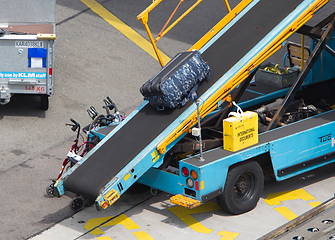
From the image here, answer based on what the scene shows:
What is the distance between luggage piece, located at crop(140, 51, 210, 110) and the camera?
24.5 feet

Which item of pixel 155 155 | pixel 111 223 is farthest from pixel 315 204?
pixel 111 223

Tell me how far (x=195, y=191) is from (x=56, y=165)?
3416mm

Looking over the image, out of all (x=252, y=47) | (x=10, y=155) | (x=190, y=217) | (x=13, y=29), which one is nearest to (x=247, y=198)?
(x=190, y=217)

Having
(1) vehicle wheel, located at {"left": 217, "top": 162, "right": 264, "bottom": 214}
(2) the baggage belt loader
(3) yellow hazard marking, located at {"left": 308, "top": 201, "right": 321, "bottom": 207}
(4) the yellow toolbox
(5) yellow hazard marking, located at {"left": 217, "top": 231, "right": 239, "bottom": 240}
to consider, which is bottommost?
(5) yellow hazard marking, located at {"left": 217, "top": 231, "right": 239, "bottom": 240}

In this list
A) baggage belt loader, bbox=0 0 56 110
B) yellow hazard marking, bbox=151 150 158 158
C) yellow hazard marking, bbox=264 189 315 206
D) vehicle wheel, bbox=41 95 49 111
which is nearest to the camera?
yellow hazard marking, bbox=151 150 158 158

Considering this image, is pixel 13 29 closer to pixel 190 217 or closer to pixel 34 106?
pixel 34 106

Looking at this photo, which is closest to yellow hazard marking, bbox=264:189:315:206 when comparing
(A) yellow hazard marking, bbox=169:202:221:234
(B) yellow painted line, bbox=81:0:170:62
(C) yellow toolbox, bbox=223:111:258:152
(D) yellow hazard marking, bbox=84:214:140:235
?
(A) yellow hazard marking, bbox=169:202:221:234

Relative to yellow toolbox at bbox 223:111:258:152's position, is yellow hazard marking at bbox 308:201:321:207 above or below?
below

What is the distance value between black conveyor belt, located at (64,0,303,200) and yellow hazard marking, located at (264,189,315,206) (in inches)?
82.0

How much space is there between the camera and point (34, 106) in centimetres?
1198

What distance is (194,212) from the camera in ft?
26.0

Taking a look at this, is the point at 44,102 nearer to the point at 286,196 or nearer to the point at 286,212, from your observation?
the point at 286,196

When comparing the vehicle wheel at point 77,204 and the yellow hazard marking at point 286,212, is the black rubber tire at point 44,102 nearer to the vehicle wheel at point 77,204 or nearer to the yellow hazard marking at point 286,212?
the vehicle wheel at point 77,204

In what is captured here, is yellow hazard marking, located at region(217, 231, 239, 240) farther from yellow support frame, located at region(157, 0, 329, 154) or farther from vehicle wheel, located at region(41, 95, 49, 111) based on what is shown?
vehicle wheel, located at region(41, 95, 49, 111)
